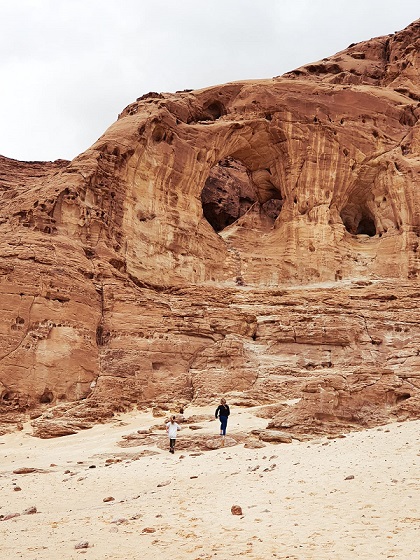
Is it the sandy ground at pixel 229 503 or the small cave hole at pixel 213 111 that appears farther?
the small cave hole at pixel 213 111

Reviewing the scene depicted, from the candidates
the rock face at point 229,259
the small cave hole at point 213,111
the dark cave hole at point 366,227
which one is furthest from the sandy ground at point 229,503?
the dark cave hole at point 366,227

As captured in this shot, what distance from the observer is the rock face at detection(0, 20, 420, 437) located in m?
23.2

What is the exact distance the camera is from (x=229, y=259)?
113 ft

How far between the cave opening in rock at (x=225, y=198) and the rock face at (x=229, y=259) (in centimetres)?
16

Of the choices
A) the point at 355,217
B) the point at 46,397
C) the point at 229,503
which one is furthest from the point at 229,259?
the point at 229,503

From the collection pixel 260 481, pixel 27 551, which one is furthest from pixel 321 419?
pixel 27 551

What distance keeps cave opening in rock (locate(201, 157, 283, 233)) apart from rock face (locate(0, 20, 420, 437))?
164mm

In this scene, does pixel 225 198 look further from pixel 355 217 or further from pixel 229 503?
pixel 229 503

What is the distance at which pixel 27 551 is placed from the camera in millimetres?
8055

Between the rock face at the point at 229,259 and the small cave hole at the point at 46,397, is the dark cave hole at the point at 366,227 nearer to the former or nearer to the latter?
the rock face at the point at 229,259

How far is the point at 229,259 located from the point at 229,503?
80.8 feet

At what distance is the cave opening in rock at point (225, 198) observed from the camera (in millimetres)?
44375

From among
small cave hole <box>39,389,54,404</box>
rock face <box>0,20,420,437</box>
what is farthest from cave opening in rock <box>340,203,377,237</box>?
small cave hole <box>39,389,54,404</box>

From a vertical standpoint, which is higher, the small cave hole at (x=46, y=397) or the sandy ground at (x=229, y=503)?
the sandy ground at (x=229, y=503)
